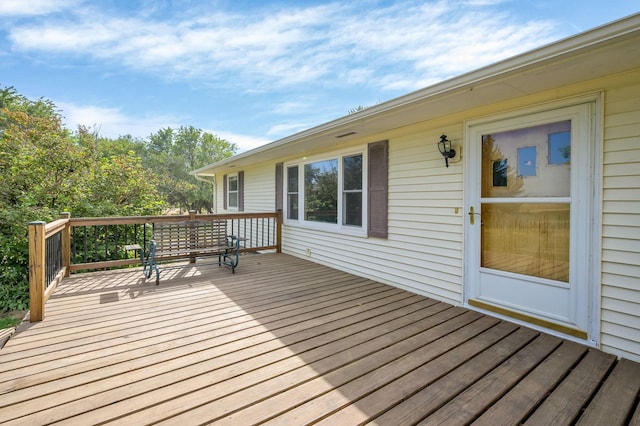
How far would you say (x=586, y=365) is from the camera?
214 cm

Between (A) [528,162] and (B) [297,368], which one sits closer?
(B) [297,368]

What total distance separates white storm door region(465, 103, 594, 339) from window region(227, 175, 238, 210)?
24.1 ft

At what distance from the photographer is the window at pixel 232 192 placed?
9.30 metres

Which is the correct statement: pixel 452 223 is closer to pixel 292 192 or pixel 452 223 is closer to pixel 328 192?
pixel 328 192

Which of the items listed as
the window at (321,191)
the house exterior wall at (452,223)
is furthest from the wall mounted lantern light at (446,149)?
the window at (321,191)

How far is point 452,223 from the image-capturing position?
3.42 m

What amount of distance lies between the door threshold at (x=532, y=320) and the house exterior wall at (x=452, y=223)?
15 centimetres

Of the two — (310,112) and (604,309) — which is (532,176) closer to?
(604,309)

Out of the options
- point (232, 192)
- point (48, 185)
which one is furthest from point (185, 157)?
point (48, 185)

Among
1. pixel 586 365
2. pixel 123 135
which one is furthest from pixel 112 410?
pixel 123 135

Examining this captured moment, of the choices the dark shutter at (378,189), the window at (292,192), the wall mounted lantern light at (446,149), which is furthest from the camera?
the window at (292,192)

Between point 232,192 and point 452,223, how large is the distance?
7536 mm

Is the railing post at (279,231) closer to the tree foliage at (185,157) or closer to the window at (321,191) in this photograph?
the window at (321,191)

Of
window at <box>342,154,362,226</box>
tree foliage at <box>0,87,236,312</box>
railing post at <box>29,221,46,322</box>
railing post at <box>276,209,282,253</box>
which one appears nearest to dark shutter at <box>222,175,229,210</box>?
tree foliage at <box>0,87,236,312</box>
